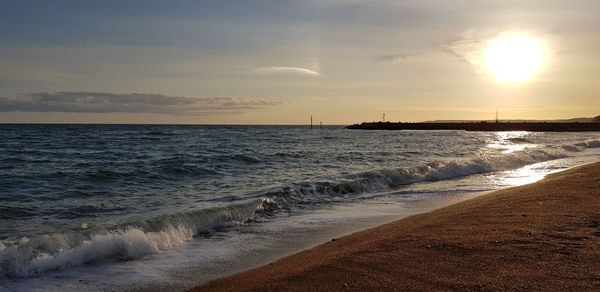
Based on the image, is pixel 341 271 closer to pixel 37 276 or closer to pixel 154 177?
pixel 37 276

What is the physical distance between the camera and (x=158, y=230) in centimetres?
834

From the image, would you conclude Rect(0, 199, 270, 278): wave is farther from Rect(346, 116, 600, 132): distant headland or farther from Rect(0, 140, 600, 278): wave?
Rect(346, 116, 600, 132): distant headland

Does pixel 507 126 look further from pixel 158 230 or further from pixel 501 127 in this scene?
pixel 158 230

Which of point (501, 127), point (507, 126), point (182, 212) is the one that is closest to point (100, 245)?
point (182, 212)

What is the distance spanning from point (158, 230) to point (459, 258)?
537 centimetres

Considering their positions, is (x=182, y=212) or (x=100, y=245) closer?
(x=100, y=245)

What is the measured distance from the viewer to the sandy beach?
461 cm

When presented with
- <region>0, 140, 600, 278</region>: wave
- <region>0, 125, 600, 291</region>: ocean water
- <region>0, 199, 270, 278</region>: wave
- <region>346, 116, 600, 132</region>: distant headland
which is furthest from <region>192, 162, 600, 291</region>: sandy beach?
<region>346, 116, 600, 132</region>: distant headland

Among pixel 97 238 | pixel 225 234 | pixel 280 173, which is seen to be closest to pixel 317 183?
pixel 280 173

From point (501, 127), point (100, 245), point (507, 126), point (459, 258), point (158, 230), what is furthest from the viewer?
point (507, 126)

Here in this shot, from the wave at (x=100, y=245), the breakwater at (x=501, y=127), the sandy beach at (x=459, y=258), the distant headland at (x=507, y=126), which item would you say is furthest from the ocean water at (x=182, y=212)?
the distant headland at (x=507, y=126)

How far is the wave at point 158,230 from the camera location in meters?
6.57

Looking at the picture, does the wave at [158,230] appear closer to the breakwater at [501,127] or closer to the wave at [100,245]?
the wave at [100,245]

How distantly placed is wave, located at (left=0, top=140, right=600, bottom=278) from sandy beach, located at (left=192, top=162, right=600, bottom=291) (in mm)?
2355
